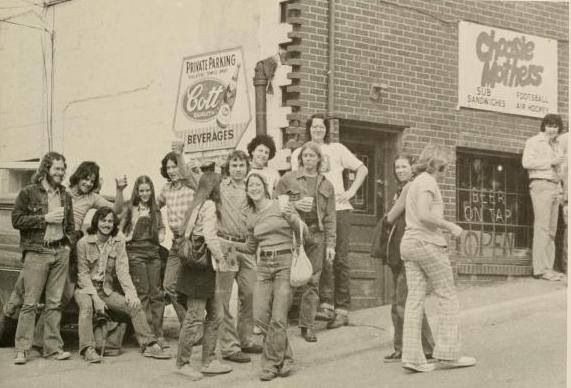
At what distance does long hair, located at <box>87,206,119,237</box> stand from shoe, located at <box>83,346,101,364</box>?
972 mm

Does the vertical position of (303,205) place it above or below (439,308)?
above

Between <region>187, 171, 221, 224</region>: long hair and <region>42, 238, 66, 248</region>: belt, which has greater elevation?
<region>187, 171, 221, 224</region>: long hair

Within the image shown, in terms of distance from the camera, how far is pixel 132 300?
7.79 meters

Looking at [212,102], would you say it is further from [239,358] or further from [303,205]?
[239,358]

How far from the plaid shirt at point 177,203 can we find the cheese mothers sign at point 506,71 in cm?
371

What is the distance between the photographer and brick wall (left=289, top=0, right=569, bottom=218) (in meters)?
9.34

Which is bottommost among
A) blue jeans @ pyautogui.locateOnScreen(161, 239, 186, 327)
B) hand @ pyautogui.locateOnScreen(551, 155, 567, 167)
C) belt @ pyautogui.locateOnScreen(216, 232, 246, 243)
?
blue jeans @ pyautogui.locateOnScreen(161, 239, 186, 327)

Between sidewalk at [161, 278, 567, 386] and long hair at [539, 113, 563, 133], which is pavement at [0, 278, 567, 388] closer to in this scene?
sidewalk at [161, 278, 567, 386]

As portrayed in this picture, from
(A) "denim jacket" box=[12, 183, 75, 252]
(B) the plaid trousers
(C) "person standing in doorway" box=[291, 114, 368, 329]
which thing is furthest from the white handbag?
(A) "denim jacket" box=[12, 183, 75, 252]

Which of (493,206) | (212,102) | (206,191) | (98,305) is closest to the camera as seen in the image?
(206,191)

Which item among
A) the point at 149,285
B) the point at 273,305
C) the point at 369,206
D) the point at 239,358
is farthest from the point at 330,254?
the point at 369,206

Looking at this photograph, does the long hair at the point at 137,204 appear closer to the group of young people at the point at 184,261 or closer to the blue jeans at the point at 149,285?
the group of young people at the point at 184,261

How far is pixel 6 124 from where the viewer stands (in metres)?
12.5

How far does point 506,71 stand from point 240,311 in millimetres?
4543
